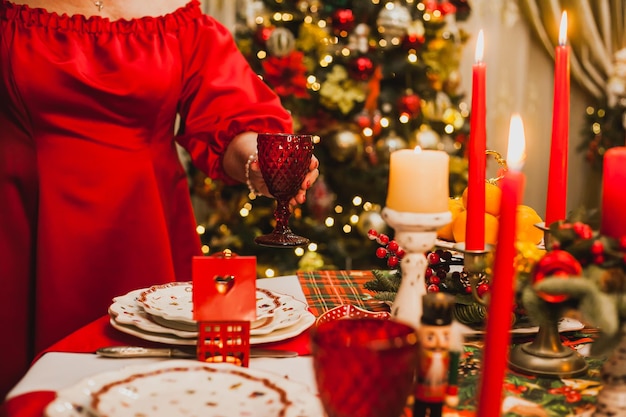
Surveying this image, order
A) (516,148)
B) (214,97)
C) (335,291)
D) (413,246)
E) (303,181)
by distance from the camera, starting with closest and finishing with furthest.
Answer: (516,148) → (413,246) → (303,181) → (335,291) → (214,97)

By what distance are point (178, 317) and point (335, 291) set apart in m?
0.43

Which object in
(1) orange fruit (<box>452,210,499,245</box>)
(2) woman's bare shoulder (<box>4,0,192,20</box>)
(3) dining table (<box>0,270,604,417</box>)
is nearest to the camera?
(3) dining table (<box>0,270,604,417</box>)

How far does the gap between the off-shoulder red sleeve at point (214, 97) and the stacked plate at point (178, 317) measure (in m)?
0.63

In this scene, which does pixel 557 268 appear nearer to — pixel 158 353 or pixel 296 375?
pixel 296 375

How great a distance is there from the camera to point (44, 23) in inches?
62.6

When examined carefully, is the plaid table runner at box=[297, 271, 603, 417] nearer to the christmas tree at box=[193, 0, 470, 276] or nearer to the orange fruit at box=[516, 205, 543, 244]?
the orange fruit at box=[516, 205, 543, 244]

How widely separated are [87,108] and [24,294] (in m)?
0.46

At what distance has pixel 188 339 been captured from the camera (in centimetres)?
94

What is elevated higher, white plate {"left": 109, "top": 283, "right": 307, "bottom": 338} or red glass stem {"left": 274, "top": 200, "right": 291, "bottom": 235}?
red glass stem {"left": 274, "top": 200, "right": 291, "bottom": 235}

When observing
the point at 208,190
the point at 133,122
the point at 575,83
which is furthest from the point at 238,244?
Result: the point at 575,83

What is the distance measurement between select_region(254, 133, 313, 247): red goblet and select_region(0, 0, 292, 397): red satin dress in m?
0.51

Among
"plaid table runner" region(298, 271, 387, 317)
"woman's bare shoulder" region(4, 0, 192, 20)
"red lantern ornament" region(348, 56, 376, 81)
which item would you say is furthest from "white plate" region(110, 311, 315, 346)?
"red lantern ornament" region(348, 56, 376, 81)

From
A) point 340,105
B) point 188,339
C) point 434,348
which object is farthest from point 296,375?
point 340,105

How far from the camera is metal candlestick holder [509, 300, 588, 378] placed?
875 mm
